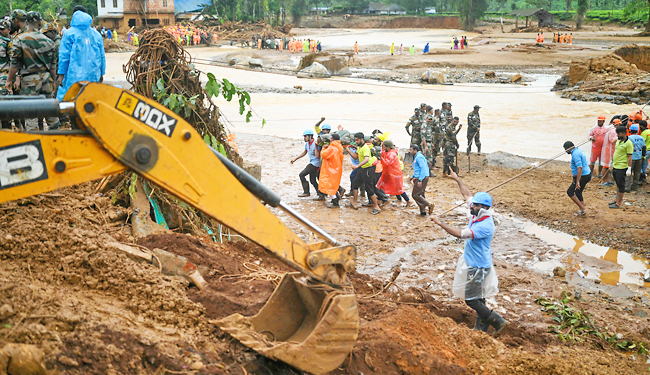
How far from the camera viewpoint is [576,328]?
20.8ft

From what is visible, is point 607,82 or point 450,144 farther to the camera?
point 607,82

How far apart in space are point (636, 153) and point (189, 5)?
203 feet

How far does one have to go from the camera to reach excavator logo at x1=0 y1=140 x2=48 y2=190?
118 inches

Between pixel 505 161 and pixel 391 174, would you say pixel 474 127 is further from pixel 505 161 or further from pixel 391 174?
pixel 391 174

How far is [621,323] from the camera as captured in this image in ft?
21.3

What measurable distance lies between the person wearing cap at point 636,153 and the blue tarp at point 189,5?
5781 centimetres

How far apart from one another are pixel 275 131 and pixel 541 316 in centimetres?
1316

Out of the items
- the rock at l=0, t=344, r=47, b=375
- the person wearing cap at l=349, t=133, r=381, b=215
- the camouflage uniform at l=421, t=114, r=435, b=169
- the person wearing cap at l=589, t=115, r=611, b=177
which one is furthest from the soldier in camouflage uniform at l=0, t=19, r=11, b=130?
the person wearing cap at l=589, t=115, r=611, b=177

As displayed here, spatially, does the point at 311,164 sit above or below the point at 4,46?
below

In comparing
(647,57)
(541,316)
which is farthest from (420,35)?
(541,316)

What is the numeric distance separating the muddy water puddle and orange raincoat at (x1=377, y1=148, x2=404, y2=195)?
201cm

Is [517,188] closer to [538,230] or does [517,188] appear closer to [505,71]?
[538,230]

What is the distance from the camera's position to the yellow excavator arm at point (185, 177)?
304cm

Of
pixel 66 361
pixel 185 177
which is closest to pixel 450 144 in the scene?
pixel 185 177
